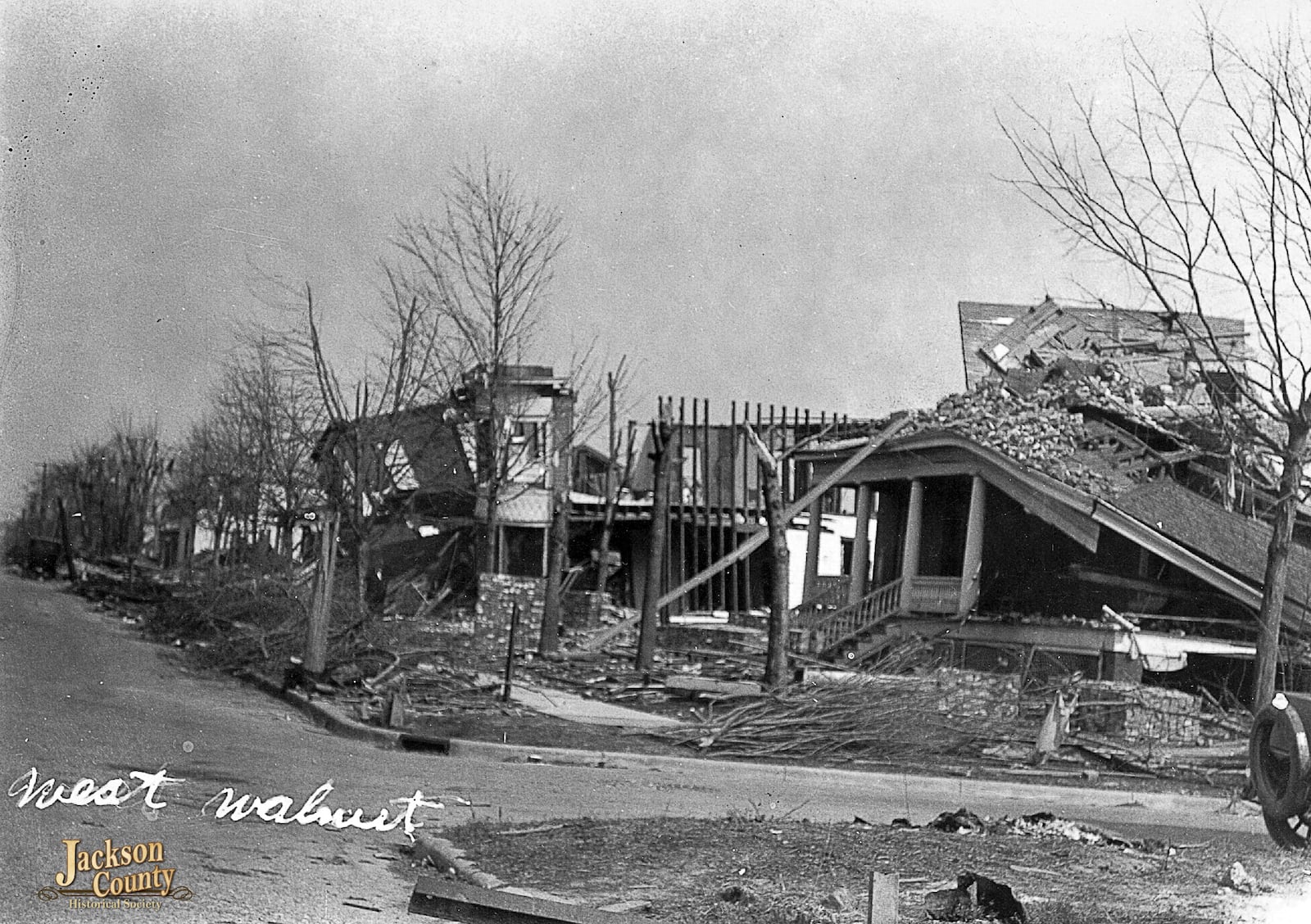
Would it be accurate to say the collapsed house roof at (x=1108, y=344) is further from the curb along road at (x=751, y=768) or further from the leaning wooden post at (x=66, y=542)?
the leaning wooden post at (x=66, y=542)

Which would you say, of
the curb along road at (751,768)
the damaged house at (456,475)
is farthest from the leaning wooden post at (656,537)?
the curb along road at (751,768)

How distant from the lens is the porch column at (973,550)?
34.9 feet

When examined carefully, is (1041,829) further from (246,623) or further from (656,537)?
(246,623)

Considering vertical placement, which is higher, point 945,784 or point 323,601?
point 323,601

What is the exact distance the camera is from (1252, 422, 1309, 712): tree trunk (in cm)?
980

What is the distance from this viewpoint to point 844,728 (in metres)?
10.9

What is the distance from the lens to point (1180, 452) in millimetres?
10391

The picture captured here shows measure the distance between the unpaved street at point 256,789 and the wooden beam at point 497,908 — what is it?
18cm

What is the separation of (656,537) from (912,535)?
6.62 feet

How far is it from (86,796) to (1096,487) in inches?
284

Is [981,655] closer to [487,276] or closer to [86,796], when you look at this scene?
[487,276]

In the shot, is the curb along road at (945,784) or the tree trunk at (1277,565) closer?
the curb along road at (945,784)

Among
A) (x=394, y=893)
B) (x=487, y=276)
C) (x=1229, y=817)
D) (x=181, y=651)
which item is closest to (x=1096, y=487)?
(x=1229, y=817)

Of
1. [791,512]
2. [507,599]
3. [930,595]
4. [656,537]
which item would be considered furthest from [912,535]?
[507,599]
